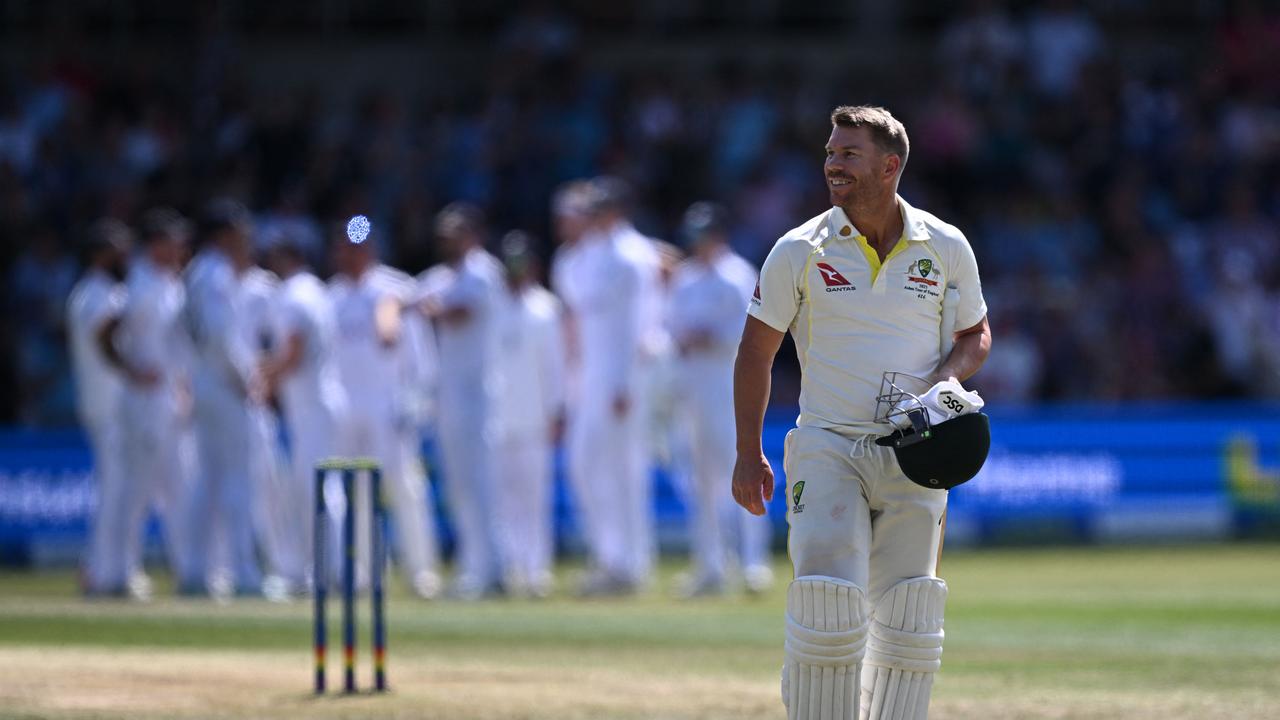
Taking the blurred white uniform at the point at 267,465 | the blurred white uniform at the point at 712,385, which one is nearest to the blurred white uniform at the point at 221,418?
the blurred white uniform at the point at 267,465

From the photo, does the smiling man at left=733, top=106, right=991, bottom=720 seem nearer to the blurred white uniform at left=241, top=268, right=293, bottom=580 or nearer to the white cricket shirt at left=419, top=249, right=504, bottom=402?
the white cricket shirt at left=419, top=249, right=504, bottom=402

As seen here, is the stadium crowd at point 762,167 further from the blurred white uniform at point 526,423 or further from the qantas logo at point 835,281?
the qantas logo at point 835,281

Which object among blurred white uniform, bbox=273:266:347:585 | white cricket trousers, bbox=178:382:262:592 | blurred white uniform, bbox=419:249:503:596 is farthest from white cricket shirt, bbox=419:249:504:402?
white cricket trousers, bbox=178:382:262:592

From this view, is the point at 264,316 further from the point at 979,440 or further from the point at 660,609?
the point at 979,440

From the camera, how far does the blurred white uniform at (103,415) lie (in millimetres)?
16422

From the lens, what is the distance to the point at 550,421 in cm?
1780

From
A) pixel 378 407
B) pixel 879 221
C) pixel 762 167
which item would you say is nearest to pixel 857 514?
pixel 879 221

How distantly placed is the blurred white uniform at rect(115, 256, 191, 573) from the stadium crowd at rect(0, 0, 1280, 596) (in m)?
4.88

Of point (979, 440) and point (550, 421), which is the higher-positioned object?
point (550, 421)

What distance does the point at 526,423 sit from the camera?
17.5 meters

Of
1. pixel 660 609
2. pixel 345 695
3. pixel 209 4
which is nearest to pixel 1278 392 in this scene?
pixel 660 609

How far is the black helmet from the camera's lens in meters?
7.29

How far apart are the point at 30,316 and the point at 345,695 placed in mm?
13544

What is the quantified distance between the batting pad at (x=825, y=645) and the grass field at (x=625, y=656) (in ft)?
6.77
